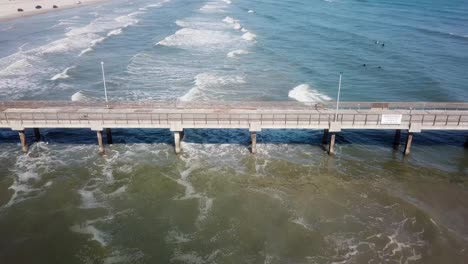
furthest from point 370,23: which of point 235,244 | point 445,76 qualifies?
point 235,244

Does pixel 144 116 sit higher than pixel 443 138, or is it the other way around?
pixel 144 116

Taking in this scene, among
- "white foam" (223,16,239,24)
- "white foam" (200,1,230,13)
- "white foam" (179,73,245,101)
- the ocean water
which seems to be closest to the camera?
the ocean water

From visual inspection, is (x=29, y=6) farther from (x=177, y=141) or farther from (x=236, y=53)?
(x=177, y=141)

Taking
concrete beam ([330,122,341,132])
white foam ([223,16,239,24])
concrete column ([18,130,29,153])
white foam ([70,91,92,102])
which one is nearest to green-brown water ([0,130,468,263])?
concrete column ([18,130,29,153])

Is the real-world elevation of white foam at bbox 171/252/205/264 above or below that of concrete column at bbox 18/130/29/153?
below

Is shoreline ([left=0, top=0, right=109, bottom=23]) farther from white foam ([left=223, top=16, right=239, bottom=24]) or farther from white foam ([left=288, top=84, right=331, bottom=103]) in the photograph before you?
white foam ([left=288, top=84, right=331, bottom=103])

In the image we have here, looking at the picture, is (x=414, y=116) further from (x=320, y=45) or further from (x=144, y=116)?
(x=320, y=45)

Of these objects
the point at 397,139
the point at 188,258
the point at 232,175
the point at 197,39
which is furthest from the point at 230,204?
the point at 197,39
